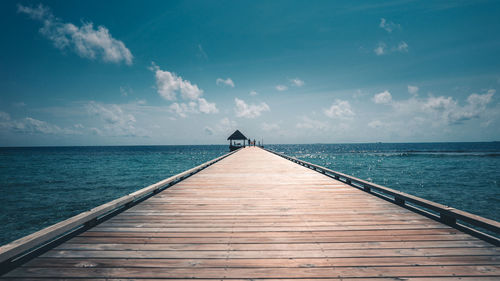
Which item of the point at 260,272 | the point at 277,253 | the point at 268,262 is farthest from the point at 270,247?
the point at 260,272

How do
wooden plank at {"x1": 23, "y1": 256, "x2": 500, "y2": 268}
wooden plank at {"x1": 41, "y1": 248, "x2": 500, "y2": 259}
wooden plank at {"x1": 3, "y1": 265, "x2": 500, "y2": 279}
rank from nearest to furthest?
wooden plank at {"x1": 3, "y1": 265, "x2": 500, "y2": 279}
wooden plank at {"x1": 23, "y1": 256, "x2": 500, "y2": 268}
wooden plank at {"x1": 41, "y1": 248, "x2": 500, "y2": 259}

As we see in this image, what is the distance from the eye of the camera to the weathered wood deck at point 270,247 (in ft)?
7.78

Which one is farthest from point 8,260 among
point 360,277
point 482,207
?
point 482,207

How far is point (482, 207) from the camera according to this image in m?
11.3

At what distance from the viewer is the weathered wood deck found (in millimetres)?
2371

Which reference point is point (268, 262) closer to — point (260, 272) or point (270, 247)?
point (260, 272)

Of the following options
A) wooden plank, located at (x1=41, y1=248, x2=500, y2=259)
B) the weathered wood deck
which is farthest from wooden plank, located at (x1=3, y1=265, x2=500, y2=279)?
wooden plank, located at (x1=41, y1=248, x2=500, y2=259)

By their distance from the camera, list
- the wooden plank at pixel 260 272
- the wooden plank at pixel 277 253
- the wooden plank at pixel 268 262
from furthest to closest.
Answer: the wooden plank at pixel 277 253, the wooden plank at pixel 268 262, the wooden plank at pixel 260 272

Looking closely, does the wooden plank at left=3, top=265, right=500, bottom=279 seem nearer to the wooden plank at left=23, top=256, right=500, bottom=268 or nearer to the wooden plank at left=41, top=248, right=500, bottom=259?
the wooden plank at left=23, top=256, right=500, bottom=268

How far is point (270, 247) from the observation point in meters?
2.92

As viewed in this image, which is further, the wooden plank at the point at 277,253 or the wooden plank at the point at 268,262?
the wooden plank at the point at 277,253

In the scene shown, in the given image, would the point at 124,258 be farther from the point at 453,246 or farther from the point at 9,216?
the point at 9,216

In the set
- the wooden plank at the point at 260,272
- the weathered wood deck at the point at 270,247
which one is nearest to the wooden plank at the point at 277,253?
the weathered wood deck at the point at 270,247

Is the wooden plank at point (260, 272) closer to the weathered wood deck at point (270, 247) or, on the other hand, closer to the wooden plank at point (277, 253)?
the weathered wood deck at point (270, 247)
